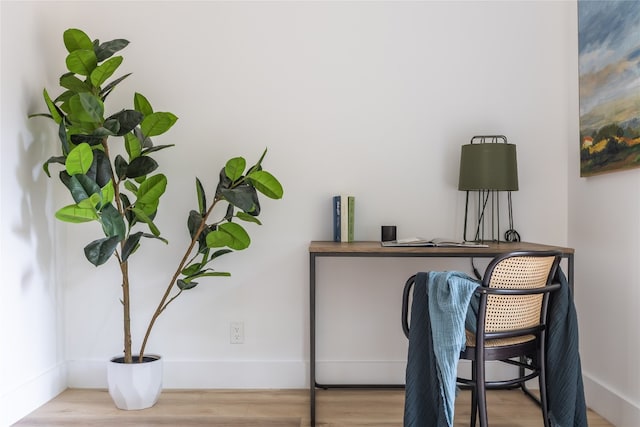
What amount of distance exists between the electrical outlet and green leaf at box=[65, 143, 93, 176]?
107 cm

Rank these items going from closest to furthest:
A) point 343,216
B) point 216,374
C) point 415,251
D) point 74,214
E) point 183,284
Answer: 1. point 74,214
2. point 415,251
3. point 183,284
4. point 343,216
5. point 216,374

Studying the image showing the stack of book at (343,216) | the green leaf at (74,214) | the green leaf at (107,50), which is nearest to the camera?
the green leaf at (74,214)

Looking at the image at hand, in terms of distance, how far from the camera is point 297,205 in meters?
2.68

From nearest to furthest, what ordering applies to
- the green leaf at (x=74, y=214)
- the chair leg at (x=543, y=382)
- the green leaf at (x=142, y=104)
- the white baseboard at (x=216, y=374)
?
the chair leg at (x=543, y=382) → the green leaf at (x=74, y=214) → the green leaf at (x=142, y=104) → the white baseboard at (x=216, y=374)

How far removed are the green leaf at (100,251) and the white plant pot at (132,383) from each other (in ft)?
1.75

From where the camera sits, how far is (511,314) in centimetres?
179

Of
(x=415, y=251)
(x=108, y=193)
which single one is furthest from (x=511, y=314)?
(x=108, y=193)

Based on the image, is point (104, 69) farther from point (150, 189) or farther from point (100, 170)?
point (150, 189)

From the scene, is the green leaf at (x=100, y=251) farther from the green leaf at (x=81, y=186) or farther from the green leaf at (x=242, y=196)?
the green leaf at (x=242, y=196)

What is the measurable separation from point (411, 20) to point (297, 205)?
112 centimetres

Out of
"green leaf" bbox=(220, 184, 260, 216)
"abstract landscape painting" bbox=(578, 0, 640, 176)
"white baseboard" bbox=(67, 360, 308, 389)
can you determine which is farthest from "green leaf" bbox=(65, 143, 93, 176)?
"abstract landscape painting" bbox=(578, 0, 640, 176)

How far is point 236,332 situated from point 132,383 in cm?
56

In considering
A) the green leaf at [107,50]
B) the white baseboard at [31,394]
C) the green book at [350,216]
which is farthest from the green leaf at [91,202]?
the green book at [350,216]

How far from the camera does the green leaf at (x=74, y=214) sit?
6.68 ft
